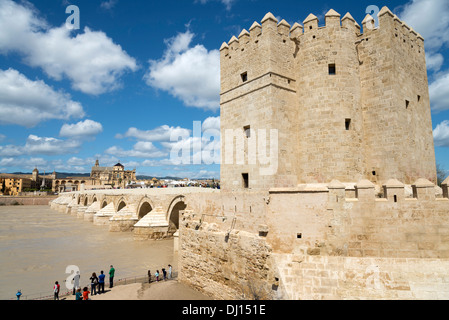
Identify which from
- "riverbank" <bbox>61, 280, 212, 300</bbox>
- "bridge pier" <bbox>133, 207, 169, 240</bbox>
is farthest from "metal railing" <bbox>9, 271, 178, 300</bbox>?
"bridge pier" <bbox>133, 207, 169, 240</bbox>

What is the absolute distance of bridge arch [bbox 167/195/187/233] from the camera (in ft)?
70.0

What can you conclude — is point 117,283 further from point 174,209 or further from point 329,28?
point 329,28

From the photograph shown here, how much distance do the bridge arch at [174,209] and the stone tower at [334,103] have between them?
10.3 metres

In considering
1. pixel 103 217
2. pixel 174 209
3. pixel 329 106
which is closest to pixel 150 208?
pixel 174 209

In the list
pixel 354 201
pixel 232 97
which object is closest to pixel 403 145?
pixel 354 201

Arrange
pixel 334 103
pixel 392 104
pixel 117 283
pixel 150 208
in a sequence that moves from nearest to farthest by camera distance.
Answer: pixel 392 104 < pixel 334 103 < pixel 117 283 < pixel 150 208

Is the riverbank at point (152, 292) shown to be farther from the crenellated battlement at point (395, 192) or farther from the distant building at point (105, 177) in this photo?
the distant building at point (105, 177)

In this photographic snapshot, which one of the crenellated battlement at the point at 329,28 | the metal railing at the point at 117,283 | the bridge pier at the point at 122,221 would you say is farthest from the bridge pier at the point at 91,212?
the crenellated battlement at the point at 329,28

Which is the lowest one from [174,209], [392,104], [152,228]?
[152,228]

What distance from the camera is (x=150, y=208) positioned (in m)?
28.8

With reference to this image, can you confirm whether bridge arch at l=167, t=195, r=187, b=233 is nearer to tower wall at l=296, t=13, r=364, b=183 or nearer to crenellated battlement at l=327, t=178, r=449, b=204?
tower wall at l=296, t=13, r=364, b=183

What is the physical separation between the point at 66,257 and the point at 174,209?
8461mm
